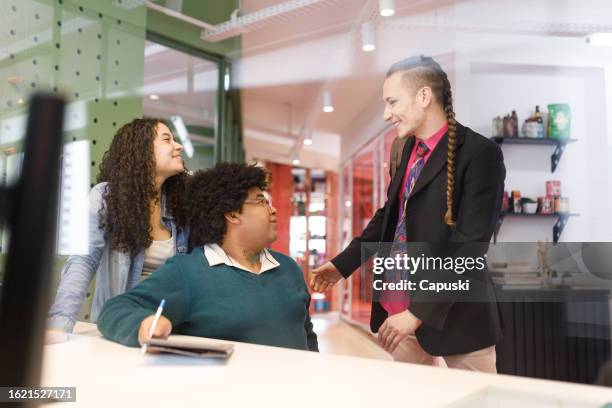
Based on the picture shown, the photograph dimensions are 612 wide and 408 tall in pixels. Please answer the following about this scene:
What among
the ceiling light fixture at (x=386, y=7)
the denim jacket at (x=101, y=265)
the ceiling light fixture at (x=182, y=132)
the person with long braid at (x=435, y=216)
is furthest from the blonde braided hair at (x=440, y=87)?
the ceiling light fixture at (x=182, y=132)

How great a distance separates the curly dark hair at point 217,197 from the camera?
1099mm

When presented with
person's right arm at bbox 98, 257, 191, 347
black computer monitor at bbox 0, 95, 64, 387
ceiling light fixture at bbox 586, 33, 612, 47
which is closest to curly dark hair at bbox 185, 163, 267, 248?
person's right arm at bbox 98, 257, 191, 347

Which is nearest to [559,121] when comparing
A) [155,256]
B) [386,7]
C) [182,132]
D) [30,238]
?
[386,7]

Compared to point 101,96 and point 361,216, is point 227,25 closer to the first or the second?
point 101,96

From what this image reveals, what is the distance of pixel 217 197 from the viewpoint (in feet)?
3.68

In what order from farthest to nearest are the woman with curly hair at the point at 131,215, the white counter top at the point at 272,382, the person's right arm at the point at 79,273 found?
the woman with curly hair at the point at 131,215, the person's right arm at the point at 79,273, the white counter top at the point at 272,382

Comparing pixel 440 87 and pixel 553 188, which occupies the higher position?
pixel 440 87

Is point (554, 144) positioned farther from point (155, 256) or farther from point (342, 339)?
point (155, 256)

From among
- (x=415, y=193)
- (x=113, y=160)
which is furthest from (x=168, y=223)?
(x=415, y=193)

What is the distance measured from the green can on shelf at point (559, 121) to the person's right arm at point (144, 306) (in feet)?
2.20

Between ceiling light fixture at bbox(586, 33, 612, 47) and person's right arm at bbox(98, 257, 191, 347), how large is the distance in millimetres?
786

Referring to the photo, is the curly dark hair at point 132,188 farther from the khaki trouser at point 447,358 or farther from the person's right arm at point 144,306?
the khaki trouser at point 447,358

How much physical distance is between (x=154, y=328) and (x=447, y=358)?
1.63 feet

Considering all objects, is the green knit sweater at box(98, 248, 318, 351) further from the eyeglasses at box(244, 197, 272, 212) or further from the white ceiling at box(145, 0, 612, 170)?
the white ceiling at box(145, 0, 612, 170)
